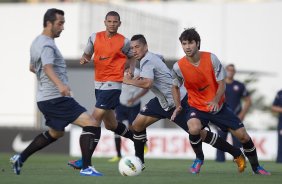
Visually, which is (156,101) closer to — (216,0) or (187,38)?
(187,38)

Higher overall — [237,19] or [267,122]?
[237,19]

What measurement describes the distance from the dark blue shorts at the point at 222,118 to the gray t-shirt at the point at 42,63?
2155mm

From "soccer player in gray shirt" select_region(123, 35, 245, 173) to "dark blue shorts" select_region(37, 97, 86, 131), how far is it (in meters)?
1.44

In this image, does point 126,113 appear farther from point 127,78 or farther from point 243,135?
point 243,135

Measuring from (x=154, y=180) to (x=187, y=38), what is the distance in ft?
7.79

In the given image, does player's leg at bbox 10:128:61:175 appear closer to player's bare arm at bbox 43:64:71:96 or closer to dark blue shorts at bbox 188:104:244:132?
player's bare arm at bbox 43:64:71:96

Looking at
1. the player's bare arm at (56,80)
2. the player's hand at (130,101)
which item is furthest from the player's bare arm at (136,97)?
the player's bare arm at (56,80)

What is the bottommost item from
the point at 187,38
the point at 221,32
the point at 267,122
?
the point at 267,122

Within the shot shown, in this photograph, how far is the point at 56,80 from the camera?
12586mm

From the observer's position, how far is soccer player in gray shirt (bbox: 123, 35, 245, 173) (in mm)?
14438

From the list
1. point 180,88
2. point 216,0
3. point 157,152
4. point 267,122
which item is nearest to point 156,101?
point 180,88

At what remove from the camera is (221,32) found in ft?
131

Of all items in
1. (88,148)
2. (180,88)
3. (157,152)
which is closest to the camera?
(88,148)

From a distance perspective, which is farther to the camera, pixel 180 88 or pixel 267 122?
pixel 267 122
